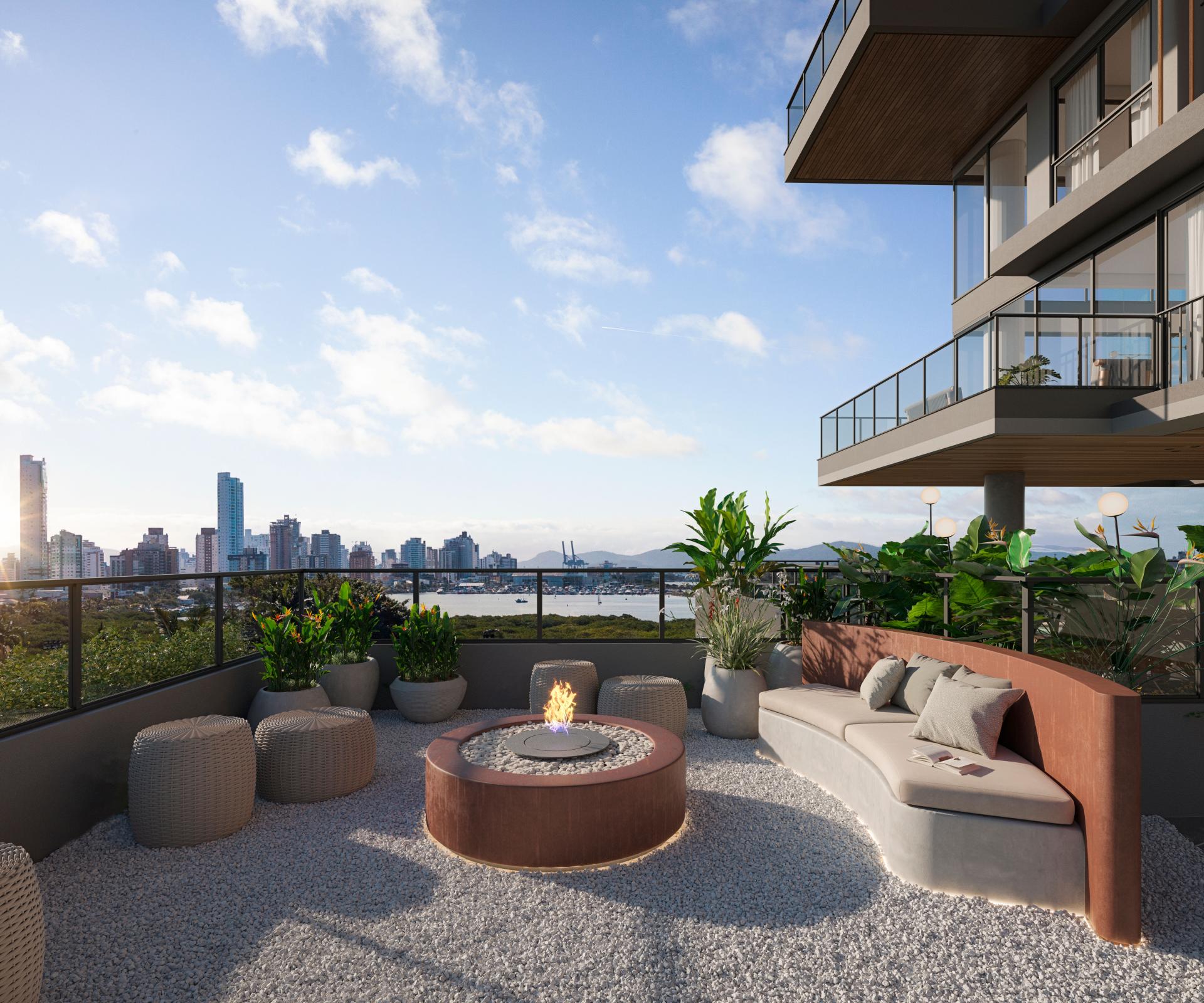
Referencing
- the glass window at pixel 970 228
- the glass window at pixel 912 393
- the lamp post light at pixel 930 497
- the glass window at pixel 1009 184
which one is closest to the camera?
the lamp post light at pixel 930 497

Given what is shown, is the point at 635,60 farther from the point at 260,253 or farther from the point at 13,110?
the point at 13,110

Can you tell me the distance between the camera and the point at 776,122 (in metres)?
13.1

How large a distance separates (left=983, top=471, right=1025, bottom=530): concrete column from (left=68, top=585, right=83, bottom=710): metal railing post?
39.0 feet

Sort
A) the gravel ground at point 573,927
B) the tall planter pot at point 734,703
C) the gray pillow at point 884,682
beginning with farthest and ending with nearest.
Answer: the tall planter pot at point 734,703 < the gray pillow at point 884,682 < the gravel ground at point 573,927

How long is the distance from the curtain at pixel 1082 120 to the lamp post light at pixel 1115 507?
632cm

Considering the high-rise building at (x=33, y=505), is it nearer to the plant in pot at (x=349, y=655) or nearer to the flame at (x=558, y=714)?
the plant in pot at (x=349, y=655)

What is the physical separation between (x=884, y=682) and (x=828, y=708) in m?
0.43

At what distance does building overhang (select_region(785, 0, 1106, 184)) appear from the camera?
8867mm

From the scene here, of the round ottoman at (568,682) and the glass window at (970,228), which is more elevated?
the glass window at (970,228)

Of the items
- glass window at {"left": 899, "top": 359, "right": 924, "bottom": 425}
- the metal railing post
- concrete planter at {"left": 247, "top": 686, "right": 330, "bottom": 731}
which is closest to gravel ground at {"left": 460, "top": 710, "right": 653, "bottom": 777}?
concrete planter at {"left": 247, "top": 686, "right": 330, "bottom": 731}

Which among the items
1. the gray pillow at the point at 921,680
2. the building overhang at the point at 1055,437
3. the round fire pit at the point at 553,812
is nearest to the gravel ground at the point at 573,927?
the round fire pit at the point at 553,812

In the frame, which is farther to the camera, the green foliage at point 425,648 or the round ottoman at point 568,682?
the green foliage at point 425,648

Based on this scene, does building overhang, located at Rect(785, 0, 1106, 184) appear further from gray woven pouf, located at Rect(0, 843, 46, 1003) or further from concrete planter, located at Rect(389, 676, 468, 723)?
gray woven pouf, located at Rect(0, 843, 46, 1003)

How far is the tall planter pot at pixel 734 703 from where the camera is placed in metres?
5.94
